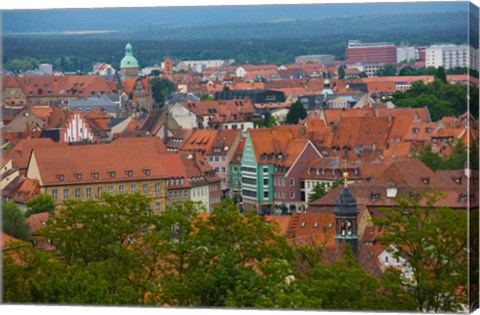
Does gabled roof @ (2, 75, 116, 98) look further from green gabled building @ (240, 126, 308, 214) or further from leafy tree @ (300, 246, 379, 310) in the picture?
leafy tree @ (300, 246, 379, 310)

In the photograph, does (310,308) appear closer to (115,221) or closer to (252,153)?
(115,221)

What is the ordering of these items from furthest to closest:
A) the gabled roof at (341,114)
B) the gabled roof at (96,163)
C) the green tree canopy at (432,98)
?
the gabled roof at (341,114) < the green tree canopy at (432,98) < the gabled roof at (96,163)

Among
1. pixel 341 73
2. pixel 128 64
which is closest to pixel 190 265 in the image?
pixel 128 64

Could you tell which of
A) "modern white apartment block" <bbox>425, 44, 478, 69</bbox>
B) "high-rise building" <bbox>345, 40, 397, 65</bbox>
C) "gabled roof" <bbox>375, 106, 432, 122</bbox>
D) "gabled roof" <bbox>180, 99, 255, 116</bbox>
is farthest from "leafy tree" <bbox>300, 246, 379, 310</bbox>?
"gabled roof" <bbox>180, 99, 255, 116</bbox>

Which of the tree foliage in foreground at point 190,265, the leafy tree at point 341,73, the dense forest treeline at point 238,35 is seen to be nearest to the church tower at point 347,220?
the tree foliage in foreground at point 190,265

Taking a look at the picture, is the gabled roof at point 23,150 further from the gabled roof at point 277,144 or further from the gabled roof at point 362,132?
the gabled roof at point 362,132
